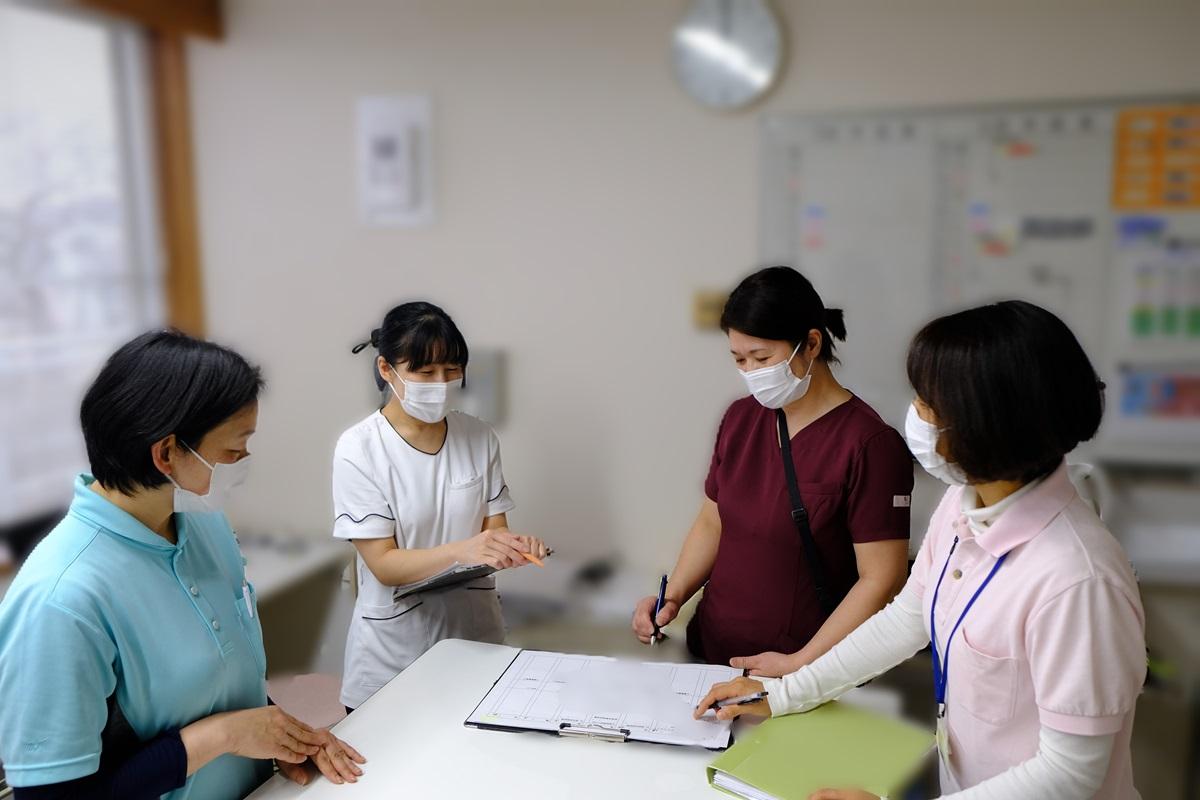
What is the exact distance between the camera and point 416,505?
147 cm

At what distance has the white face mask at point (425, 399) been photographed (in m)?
1.42

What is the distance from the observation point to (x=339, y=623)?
164cm

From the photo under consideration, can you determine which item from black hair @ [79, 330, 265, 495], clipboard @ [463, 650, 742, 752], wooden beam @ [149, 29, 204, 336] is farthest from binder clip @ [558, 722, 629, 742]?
wooden beam @ [149, 29, 204, 336]

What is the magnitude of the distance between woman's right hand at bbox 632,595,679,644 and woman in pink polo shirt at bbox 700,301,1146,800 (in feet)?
1.73

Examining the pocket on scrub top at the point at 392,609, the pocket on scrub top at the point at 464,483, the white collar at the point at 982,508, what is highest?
the white collar at the point at 982,508

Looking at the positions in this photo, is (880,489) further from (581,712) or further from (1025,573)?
(581,712)

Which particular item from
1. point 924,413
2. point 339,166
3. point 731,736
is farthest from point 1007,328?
point 339,166

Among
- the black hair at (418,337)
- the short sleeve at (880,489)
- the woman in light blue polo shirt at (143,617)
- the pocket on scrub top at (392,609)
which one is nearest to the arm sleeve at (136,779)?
the woman in light blue polo shirt at (143,617)

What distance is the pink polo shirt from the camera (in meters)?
0.89

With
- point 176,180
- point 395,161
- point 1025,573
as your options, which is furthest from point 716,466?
point 176,180

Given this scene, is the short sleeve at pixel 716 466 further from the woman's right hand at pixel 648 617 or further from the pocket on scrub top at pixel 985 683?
the pocket on scrub top at pixel 985 683

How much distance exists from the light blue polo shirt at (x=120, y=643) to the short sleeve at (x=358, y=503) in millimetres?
250

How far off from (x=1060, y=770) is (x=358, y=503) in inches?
40.3

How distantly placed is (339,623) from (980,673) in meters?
1.10
